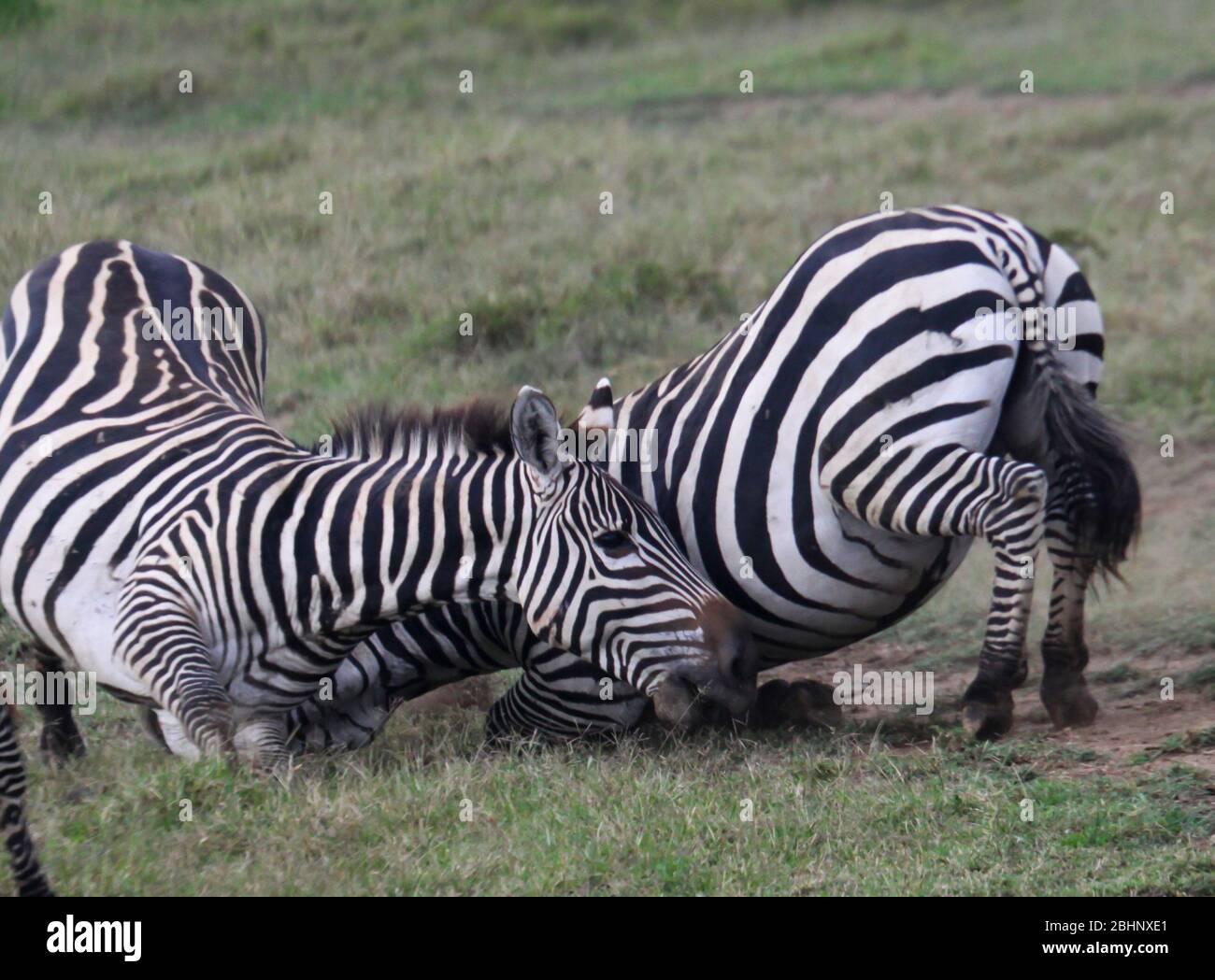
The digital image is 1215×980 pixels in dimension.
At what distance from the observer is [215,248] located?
471 inches

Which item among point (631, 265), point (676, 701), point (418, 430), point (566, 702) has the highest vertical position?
point (631, 265)

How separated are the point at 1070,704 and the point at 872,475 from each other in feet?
3.86

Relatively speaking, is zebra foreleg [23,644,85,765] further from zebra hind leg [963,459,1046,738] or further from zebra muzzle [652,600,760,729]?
zebra hind leg [963,459,1046,738]

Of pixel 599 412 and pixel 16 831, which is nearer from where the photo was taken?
pixel 16 831

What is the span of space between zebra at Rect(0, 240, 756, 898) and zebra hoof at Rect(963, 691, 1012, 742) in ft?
2.79

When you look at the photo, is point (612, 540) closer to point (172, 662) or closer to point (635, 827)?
point (635, 827)

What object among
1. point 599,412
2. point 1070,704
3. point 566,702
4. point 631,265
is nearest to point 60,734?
point 566,702

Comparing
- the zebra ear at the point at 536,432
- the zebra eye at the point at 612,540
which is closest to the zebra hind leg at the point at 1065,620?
the zebra eye at the point at 612,540

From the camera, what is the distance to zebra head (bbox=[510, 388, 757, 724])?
206 inches

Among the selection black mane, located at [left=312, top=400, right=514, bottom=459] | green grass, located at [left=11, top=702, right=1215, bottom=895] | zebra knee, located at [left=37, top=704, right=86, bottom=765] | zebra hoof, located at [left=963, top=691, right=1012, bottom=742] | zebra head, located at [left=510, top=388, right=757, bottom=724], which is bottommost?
zebra knee, located at [left=37, top=704, right=86, bottom=765]

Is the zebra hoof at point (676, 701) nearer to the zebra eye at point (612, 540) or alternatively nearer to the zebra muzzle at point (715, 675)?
the zebra muzzle at point (715, 675)

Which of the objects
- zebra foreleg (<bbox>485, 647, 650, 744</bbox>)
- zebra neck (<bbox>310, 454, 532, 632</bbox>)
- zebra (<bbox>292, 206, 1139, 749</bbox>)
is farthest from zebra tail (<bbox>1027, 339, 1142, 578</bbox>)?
zebra neck (<bbox>310, 454, 532, 632</bbox>)

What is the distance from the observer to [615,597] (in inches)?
208

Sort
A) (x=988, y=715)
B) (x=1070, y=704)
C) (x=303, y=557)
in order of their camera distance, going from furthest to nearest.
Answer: (x=1070, y=704) < (x=988, y=715) < (x=303, y=557)
